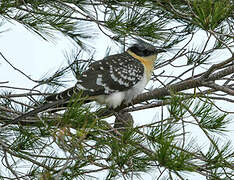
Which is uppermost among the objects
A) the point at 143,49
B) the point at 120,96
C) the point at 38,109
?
the point at 143,49

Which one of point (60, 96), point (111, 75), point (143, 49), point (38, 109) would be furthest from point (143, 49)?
point (38, 109)

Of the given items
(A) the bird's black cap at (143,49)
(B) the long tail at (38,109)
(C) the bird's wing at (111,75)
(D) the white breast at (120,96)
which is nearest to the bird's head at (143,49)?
(A) the bird's black cap at (143,49)

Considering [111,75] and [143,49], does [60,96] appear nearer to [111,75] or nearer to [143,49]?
[111,75]

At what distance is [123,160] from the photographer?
71.2 inches

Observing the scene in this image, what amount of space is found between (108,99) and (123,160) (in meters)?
1.26

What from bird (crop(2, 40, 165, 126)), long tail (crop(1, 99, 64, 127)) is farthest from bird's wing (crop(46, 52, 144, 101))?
long tail (crop(1, 99, 64, 127))

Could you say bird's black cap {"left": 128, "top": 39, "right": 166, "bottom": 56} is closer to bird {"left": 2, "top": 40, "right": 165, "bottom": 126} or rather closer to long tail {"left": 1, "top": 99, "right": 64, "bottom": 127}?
bird {"left": 2, "top": 40, "right": 165, "bottom": 126}

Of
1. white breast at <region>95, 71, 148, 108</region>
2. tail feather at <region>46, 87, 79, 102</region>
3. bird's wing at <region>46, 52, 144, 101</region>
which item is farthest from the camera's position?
white breast at <region>95, 71, 148, 108</region>

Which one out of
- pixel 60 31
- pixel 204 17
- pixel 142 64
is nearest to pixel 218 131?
pixel 204 17

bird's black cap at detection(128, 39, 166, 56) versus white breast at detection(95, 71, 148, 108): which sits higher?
bird's black cap at detection(128, 39, 166, 56)

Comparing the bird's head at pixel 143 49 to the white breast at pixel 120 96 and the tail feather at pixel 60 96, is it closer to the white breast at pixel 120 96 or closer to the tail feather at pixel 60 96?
the white breast at pixel 120 96

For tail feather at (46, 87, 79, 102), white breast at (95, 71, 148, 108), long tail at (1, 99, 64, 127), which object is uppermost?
white breast at (95, 71, 148, 108)

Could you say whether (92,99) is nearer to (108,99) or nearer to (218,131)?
(108,99)

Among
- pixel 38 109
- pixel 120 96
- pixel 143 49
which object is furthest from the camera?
pixel 143 49
